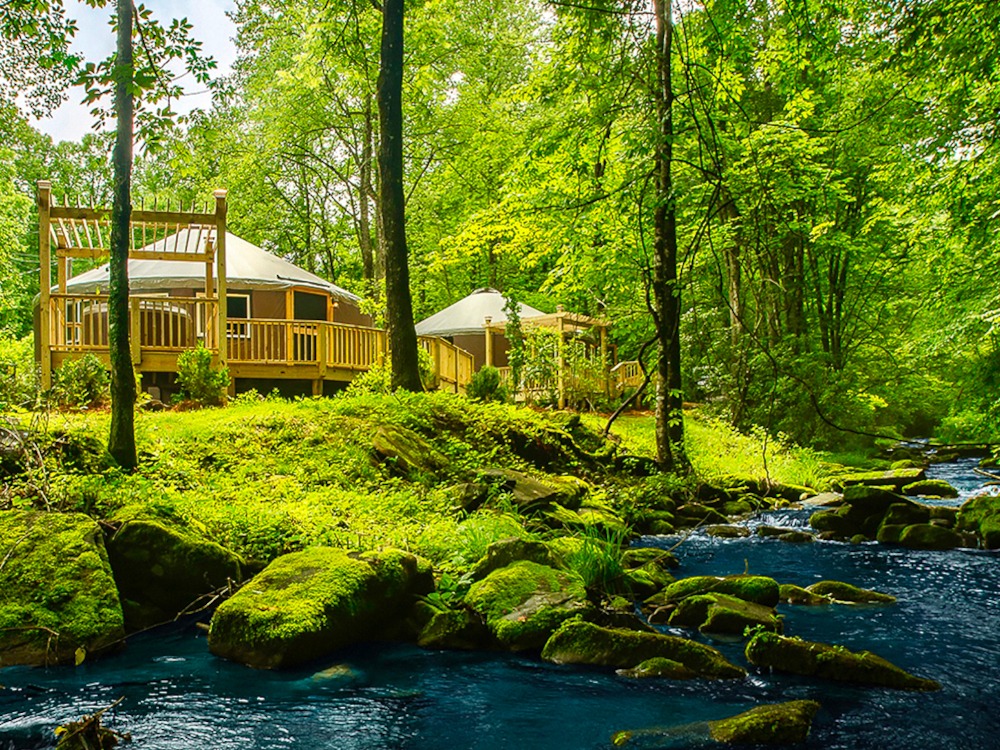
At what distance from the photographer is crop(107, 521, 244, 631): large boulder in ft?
19.8

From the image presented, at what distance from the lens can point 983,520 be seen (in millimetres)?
9188

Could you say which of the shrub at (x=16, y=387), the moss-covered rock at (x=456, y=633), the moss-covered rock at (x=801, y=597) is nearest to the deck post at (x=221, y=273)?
the shrub at (x=16, y=387)

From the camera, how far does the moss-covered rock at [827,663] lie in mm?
4703

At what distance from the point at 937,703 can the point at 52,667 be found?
5480mm

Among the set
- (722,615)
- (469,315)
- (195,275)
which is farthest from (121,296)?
(469,315)

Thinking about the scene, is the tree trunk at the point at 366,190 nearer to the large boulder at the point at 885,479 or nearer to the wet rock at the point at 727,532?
the large boulder at the point at 885,479

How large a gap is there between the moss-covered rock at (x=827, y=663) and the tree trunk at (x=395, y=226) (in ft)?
28.4

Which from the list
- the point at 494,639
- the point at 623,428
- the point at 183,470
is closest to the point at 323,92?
the point at 623,428

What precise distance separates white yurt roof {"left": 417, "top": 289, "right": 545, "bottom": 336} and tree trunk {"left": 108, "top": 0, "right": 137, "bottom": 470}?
18.4 meters

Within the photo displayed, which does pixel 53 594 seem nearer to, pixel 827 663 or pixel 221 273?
pixel 827 663

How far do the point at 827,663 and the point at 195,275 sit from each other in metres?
19.8

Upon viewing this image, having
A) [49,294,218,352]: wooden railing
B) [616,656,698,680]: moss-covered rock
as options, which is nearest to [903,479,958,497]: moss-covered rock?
[616,656,698,680]: moss-covered rock

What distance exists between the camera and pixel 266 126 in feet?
90.5

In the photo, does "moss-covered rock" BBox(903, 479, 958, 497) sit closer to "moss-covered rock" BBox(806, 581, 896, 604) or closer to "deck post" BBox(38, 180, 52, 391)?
"moss-covered rock" BBox(806, 581, 896, 604)
